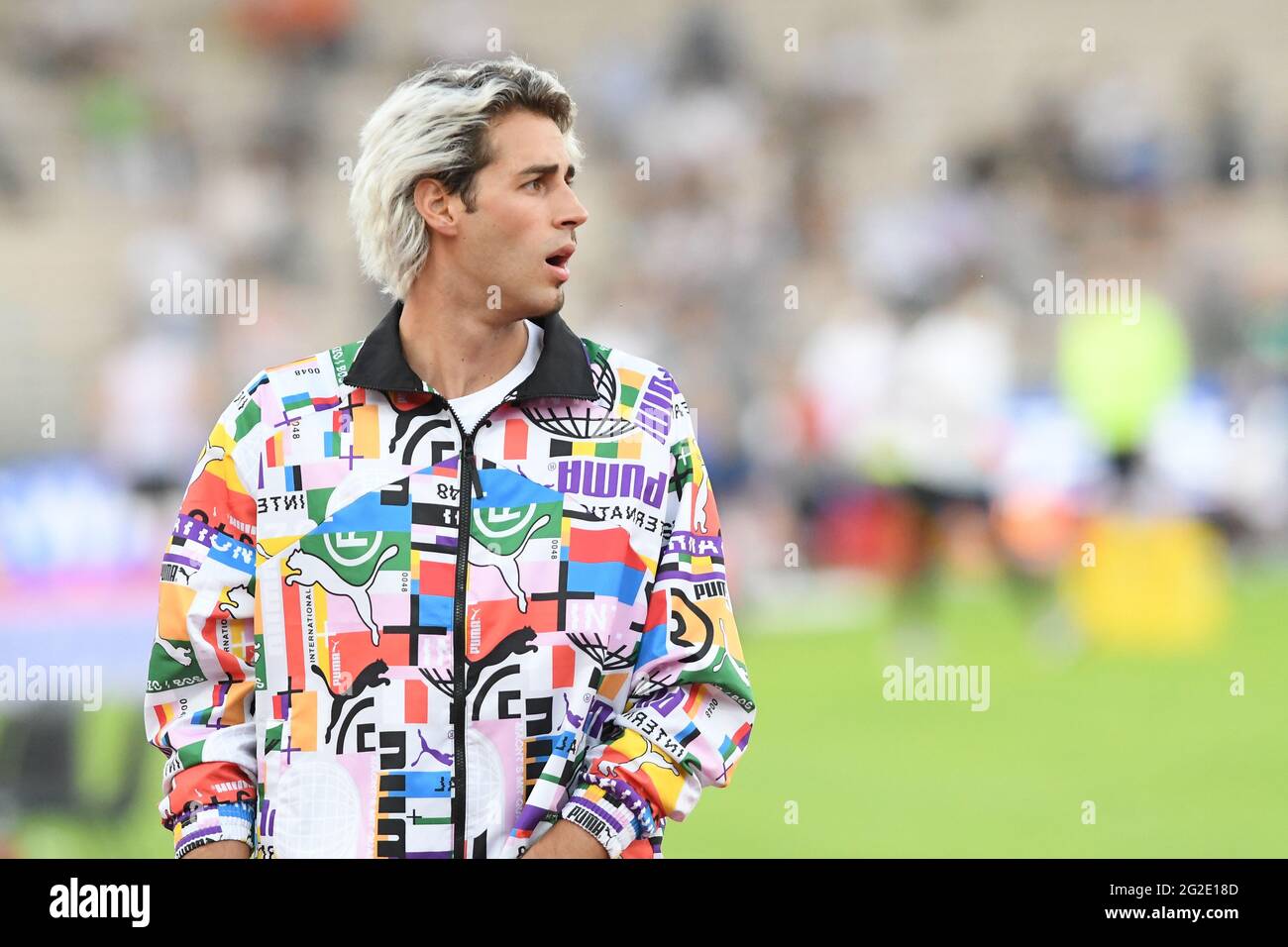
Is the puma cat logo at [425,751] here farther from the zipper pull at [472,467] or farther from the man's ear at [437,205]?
the man's ear at [437,205]

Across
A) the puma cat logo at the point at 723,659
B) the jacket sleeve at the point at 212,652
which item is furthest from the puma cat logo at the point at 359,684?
the puma cat logo at the point at 723,659

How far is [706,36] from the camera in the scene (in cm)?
1305

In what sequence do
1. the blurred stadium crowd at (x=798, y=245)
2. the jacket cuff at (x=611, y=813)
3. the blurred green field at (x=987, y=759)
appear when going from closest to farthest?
the jacket cuff at (x=611, y=813)
the blurred green field at (x=987, y=759)
the blurred stadium crowd at (x=798, y=245)

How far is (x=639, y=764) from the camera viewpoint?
6.97 feet

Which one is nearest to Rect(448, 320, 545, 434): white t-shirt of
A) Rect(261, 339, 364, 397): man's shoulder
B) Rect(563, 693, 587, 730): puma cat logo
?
Rect(261, 339, 364, 397): man's shoulder

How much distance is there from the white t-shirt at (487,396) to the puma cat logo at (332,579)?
20 cm

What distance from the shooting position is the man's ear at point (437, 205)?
2.31 metres

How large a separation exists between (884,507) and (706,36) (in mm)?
4634

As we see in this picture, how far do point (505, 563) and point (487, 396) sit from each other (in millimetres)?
235

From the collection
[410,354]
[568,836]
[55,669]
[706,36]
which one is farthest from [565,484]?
[706,36]

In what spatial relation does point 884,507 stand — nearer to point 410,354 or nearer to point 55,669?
point 55,669

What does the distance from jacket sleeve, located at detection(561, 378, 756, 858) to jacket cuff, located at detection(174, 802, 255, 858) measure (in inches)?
16.8

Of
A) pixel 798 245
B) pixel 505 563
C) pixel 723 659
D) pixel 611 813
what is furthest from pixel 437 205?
pixel 798 245

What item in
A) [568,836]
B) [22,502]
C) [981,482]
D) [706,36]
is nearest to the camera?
[568,836]
